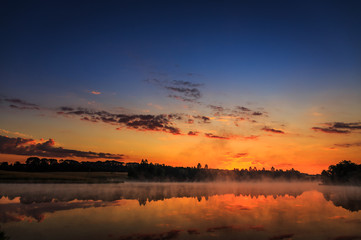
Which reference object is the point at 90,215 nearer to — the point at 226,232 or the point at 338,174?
the point at 226,232

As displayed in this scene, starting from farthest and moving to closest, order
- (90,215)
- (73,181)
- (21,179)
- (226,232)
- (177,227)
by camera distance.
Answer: (73,181) < (21,179) < (90,215) < (177,227) < (226,232)

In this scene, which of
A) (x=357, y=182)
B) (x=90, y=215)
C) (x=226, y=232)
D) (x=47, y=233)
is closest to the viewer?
(x=47, y=233)

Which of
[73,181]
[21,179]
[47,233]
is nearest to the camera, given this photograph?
[47,233]

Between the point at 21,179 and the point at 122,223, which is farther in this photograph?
the point at 21,179

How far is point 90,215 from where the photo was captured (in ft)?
97.2

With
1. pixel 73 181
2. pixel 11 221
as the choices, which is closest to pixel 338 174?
pixel 73 181

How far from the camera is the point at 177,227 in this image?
79.9 ft

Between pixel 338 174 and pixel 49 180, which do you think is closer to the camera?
pixel 49 180

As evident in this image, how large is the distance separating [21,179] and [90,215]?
4322 inches

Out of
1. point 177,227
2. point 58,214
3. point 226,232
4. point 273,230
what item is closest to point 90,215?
point 58,214

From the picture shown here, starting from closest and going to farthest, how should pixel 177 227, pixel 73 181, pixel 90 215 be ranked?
pixel 177 227 → pixel 90 215 → pixel 73 181

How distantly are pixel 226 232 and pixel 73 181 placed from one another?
12255cm

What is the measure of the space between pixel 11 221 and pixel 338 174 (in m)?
221

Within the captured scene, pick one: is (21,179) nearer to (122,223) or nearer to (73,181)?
(73,181)
